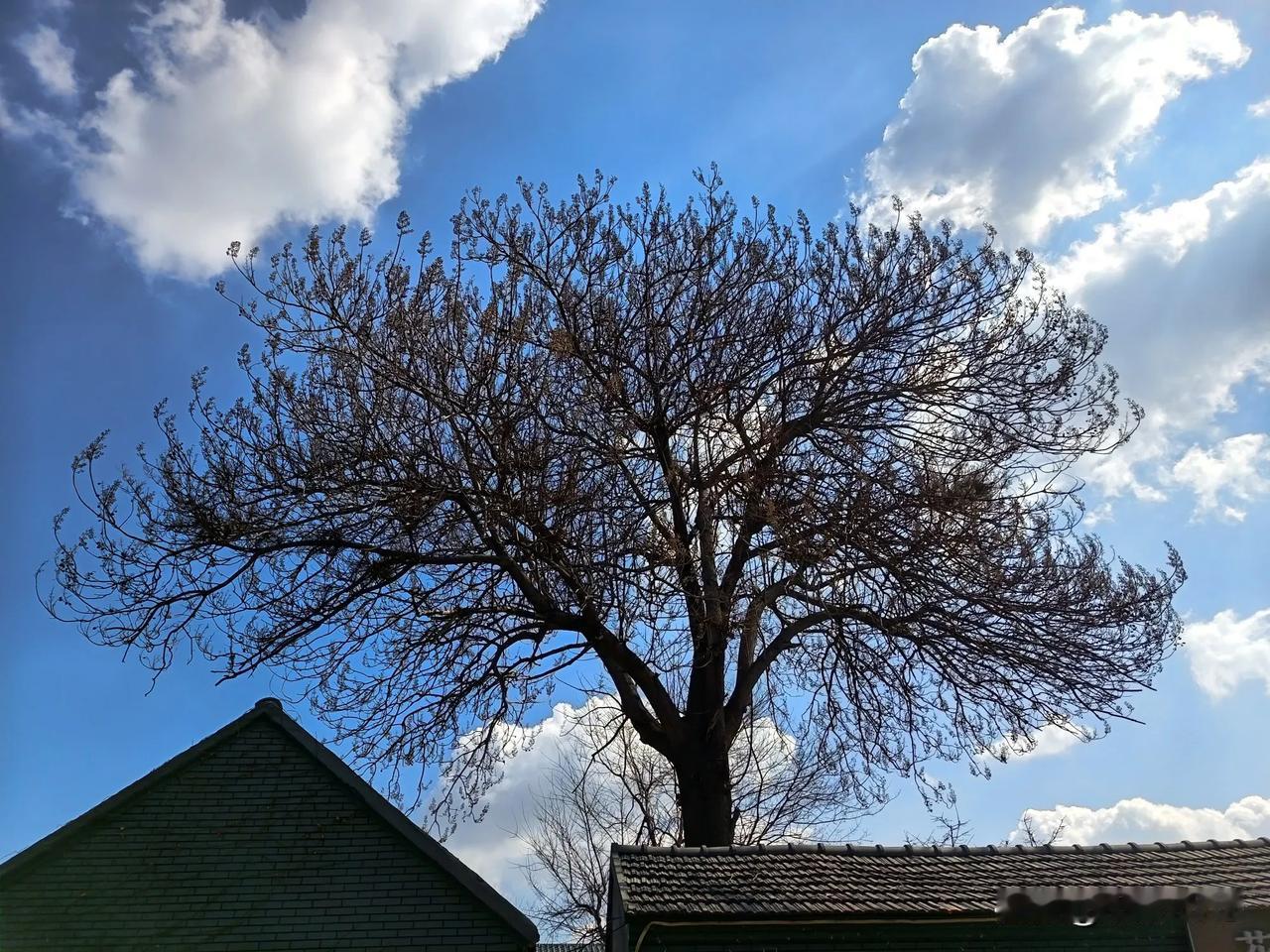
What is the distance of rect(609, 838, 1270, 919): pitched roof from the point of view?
991cm

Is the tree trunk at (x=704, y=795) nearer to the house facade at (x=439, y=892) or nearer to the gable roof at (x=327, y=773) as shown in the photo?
the house facade at (x=439, y=892)

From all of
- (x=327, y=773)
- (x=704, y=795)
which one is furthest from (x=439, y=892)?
(x=704, y=795)

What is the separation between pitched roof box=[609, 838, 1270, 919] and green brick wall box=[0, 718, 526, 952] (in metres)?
1.68

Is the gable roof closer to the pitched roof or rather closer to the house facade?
the house facade

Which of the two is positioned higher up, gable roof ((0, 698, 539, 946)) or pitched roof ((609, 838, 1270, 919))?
gable roof ((0, 698, 539, 946))

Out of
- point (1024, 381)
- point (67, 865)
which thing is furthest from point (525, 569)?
point (1024, 381)

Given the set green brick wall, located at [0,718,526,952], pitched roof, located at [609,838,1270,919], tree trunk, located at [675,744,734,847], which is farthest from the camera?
tree trunk, located at [675,744,734,847]

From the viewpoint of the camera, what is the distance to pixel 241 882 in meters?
10.7

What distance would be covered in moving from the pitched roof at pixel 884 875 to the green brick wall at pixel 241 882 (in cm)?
168

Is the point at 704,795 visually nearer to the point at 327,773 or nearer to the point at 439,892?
the point at 439,892

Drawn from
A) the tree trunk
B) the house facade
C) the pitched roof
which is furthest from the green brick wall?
the tree trunk

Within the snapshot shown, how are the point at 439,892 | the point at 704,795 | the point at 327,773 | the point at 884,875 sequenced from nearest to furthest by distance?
the point at 439,892 < the point at 884,875 < the point at 327,773 < the point at 704,795

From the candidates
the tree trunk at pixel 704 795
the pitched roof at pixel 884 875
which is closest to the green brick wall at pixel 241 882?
the pitched roof at pixel 884 875

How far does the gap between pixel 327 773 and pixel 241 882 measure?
4.61 feet
